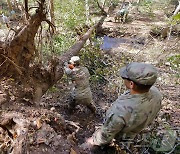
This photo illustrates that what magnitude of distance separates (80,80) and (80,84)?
0.09 meters

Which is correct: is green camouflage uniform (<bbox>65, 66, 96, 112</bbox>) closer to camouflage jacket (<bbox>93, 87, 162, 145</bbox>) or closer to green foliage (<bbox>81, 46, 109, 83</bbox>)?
green foliage (<bbox>81, 46, 109, 83</bbox>)

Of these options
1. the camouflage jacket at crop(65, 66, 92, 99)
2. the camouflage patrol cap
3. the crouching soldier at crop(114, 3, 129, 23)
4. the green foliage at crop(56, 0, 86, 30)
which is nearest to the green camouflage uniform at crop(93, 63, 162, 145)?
the camouflage patrol cap

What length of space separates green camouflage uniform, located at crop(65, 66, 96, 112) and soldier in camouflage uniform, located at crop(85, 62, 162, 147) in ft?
6.46

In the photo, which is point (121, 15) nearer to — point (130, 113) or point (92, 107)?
point (92, 107)

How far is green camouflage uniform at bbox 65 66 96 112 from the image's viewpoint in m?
4.49

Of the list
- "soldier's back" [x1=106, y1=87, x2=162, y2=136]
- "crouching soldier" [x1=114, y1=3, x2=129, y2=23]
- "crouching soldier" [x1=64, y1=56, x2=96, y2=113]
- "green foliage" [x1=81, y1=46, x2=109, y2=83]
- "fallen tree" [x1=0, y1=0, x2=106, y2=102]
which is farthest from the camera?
"crouching soldier" [x1=114, y1=3, x2=129, y2=23]

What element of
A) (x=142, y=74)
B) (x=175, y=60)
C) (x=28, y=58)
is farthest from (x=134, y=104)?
(x=175, y=60)

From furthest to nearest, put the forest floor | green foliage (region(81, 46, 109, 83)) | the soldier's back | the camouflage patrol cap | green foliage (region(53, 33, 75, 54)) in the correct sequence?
green foliage (region(53, 33, 75, 54)) < green foliage (region(81, 46, 109, 83)) < the forest floor < the soldier's back < the camouflage patrol cap

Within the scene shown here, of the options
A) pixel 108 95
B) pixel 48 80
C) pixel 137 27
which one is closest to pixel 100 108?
pixel 108 95

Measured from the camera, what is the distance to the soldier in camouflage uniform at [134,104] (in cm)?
237

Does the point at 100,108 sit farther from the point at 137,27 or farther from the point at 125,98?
the point at 137,27

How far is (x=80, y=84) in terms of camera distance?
466 centimetres

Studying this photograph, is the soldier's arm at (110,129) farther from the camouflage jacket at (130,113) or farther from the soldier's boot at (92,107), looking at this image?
the soldier's boot at (92,107)

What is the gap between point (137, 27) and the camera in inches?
545
